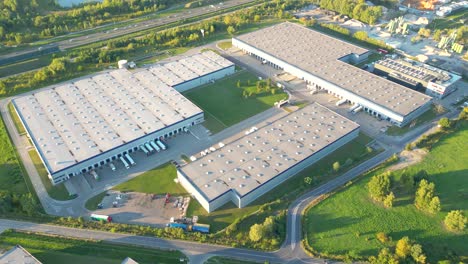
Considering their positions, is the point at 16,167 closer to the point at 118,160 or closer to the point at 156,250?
the point at 118,160

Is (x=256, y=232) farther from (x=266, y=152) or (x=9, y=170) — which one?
(x=9, y=170)

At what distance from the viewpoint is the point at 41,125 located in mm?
87750

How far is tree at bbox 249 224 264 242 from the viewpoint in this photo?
2542 inches

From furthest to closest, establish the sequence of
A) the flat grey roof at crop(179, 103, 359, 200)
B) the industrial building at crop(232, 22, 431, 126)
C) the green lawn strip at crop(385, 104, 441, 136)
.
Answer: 1. the industrial building at crop(232, 22, 431, 126)
2. the green lawn strip at crop(385, 104, 441, 136)
3. the flat grey roof at crop(179, 103, 359, 200)

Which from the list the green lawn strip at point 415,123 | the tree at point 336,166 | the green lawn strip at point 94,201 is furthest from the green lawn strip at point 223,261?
the green lawn strip at point 415,123

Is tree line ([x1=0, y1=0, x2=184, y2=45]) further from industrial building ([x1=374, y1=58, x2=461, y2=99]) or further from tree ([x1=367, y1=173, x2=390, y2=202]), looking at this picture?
tree ([x1=367, y1=173, x2=390, y2=202])

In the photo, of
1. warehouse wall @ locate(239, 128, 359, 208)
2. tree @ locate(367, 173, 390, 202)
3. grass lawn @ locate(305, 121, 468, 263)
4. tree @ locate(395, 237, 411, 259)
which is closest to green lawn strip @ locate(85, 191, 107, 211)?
warehouse wall @ locate(239, 128, 359, 208)

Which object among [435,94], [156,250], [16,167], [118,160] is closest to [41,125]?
[16,167]

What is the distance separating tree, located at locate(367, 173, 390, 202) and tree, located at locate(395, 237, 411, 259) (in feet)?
39.8

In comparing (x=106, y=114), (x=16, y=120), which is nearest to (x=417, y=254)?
(x=106, y=114)

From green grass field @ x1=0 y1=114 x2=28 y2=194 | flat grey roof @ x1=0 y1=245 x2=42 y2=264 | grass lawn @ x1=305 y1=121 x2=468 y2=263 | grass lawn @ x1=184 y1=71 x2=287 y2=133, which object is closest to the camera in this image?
flat grey roof @ x1=0 y1=245 x2=42 y2=264

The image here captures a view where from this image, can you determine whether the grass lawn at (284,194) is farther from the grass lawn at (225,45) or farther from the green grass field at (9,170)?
the grass lawn at (225,45)

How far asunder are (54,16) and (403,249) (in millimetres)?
155153

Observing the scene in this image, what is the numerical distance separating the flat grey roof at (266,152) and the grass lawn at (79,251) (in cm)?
1485
